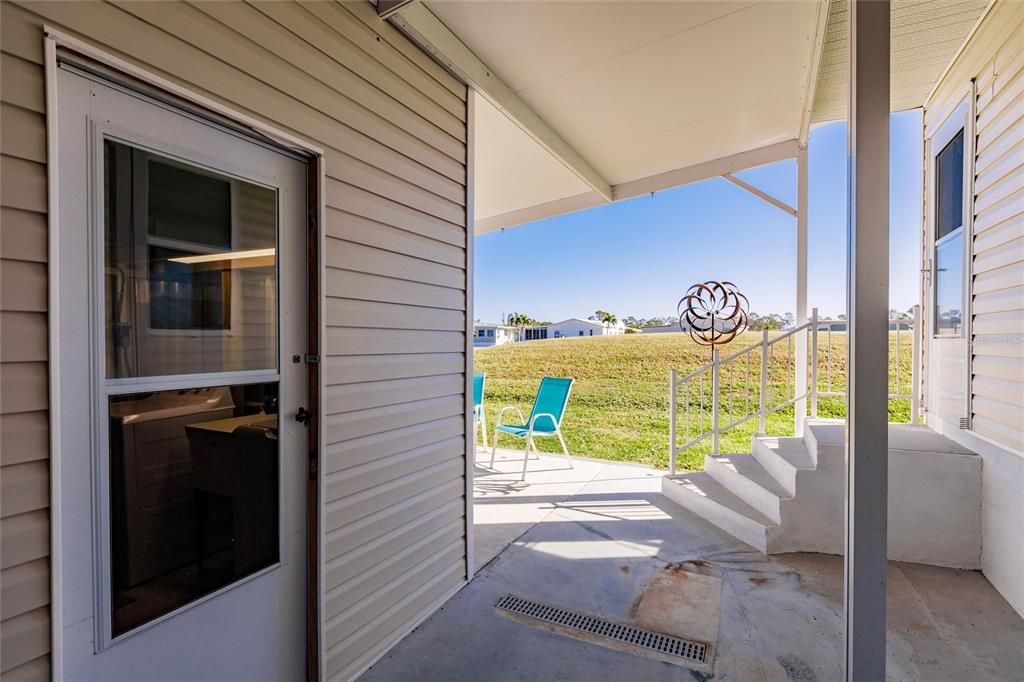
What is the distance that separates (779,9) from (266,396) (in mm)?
2628

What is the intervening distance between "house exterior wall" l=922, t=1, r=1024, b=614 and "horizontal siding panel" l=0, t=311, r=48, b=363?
3.43 meters

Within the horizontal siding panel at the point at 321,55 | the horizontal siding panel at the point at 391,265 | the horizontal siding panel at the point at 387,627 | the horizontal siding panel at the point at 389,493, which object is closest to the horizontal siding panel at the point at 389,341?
the horizontal siding panel at the point at 391,265

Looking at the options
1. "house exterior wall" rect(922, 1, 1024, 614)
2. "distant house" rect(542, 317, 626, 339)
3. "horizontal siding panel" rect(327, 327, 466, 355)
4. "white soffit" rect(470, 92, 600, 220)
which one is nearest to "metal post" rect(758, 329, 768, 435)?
"house exterior wall" rect(922, 1, 1024, 614)

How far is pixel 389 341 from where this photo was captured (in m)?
1.94

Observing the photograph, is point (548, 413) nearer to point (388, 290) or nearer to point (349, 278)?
point (388, 290)

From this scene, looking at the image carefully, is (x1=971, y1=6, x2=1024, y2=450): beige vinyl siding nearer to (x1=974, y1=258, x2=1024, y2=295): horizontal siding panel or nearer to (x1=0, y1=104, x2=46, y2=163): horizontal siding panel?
(x1=974, y1=258, x2=1024, y2=295): horizontal siding panel

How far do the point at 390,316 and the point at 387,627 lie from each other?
50.2 inches

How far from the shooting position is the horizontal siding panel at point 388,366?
5.59 ft

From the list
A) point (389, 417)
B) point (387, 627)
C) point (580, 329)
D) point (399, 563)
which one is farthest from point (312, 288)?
point (580, 329)

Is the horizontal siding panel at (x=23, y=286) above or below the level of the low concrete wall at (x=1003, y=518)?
above

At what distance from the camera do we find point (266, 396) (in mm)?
1508

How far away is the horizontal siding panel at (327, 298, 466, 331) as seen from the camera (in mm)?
1711

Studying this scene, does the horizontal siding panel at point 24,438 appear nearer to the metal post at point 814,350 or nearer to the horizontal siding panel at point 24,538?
the horizontal siding panel at point 24,538

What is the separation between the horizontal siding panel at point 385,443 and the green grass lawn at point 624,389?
3253 millimetres
